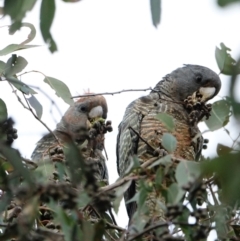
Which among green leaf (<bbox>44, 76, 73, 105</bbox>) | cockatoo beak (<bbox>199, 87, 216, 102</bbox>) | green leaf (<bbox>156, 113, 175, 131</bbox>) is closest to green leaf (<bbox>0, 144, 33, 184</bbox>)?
green leaf (<bbox>156, 113, 175, 131</bbox>)

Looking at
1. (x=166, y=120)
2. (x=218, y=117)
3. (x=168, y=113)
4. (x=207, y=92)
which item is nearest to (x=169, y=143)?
(x=166, y=120)

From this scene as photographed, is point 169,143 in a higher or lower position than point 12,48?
lower

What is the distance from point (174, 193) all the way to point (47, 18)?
685 millimetres

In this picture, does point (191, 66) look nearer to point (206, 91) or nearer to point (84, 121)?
point (206, 91)

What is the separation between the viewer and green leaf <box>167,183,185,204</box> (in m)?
1.56

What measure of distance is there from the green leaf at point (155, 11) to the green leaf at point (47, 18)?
0.19 m

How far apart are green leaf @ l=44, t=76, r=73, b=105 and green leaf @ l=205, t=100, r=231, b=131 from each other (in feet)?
1.76

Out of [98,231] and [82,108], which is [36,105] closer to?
[98,231]

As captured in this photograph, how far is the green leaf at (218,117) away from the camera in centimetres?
220

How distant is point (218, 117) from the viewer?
2.23 meters

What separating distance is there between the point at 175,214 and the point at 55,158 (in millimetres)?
765

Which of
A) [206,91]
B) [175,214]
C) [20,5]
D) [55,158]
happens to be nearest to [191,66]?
[206,91]

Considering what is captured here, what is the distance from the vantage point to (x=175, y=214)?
1.34m

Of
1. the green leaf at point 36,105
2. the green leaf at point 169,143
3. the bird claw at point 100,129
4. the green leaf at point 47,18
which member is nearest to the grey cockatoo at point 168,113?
the bird claw at point 100,129
